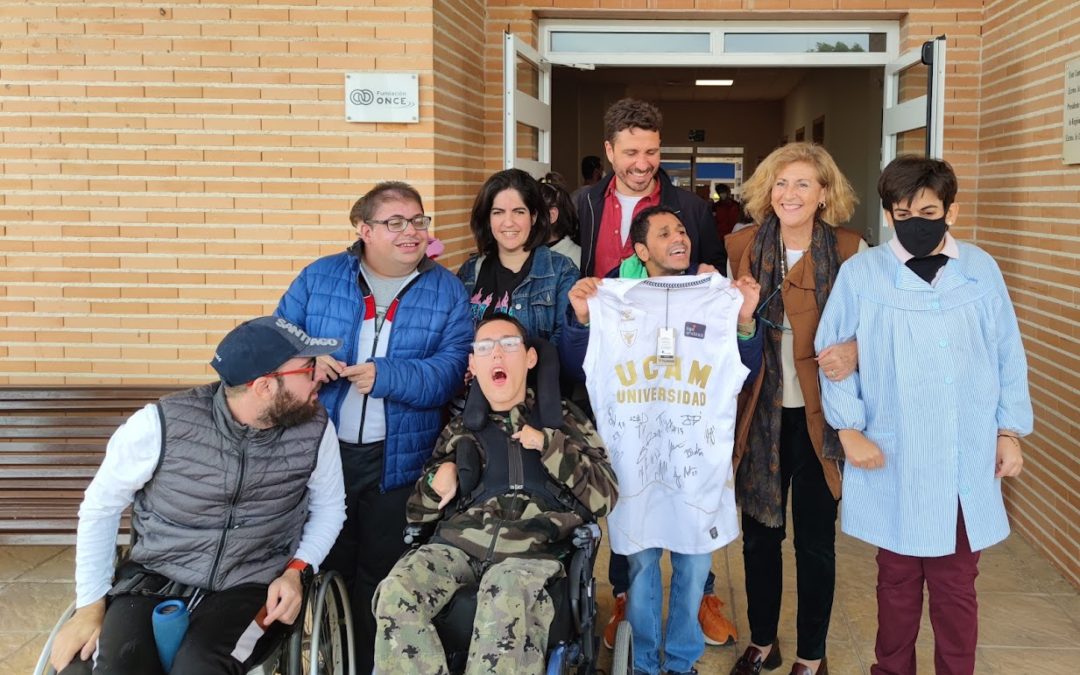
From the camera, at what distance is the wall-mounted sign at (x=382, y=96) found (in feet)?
16.8

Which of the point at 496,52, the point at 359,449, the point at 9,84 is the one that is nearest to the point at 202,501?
the point at 359,449

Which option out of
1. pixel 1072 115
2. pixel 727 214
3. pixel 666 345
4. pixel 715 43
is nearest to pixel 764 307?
pixel 666 345

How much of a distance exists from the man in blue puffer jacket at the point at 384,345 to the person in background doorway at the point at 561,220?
603 mm

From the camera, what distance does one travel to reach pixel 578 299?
3338 mm

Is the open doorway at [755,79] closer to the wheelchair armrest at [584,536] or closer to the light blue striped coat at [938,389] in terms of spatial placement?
the light blue striped coat at [938,389]

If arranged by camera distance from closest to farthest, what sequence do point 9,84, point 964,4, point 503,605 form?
point 503,605 → point 9,84 → point 964,4

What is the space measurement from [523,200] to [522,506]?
1116mm

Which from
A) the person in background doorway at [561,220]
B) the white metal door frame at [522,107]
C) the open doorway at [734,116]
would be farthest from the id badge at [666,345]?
the open doorway at [734,116]

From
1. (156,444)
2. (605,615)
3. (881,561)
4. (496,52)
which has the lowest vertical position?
(605,615)

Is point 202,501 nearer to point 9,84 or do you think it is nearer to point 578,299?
point 578,299

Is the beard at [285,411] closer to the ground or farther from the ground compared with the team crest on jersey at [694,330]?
closer to the ground

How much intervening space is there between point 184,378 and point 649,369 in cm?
293

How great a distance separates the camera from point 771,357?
345 cm

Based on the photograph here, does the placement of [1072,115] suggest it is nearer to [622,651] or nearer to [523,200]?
[523,200]
